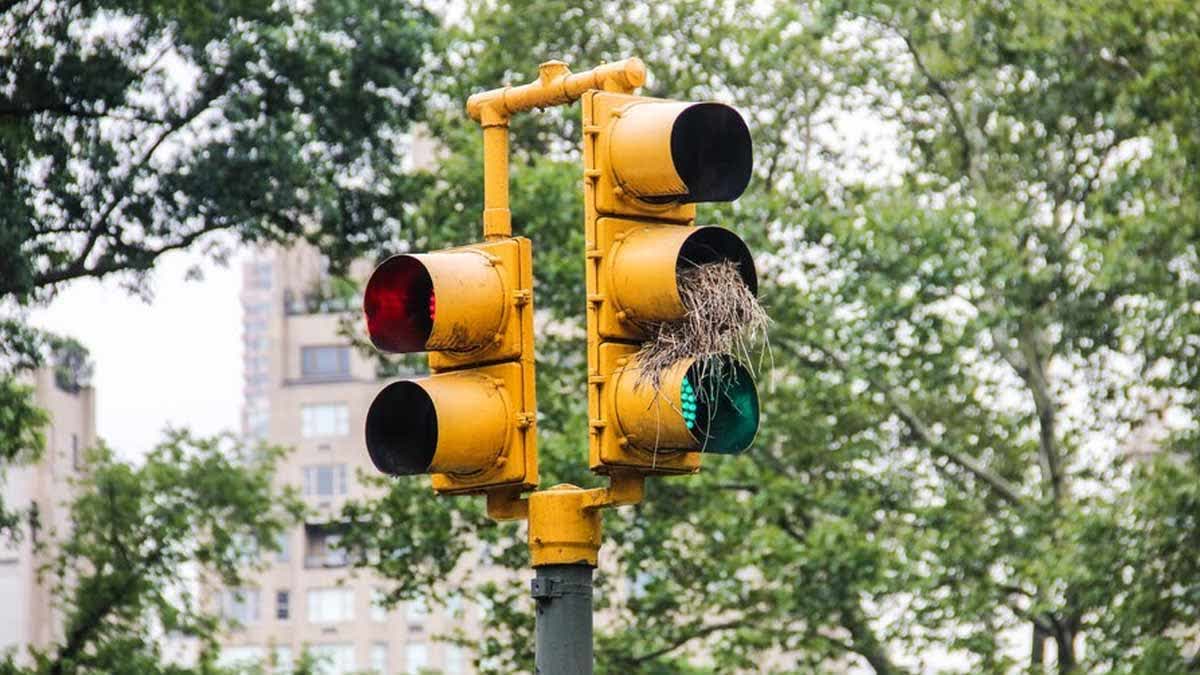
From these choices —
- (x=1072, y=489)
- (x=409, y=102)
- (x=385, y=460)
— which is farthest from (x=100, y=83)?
(x=385, y=460)

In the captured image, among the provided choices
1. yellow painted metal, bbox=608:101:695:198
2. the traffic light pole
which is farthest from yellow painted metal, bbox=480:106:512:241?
the traffic light pole

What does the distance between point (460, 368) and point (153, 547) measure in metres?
21.5

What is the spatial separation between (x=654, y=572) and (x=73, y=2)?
30.8 ft

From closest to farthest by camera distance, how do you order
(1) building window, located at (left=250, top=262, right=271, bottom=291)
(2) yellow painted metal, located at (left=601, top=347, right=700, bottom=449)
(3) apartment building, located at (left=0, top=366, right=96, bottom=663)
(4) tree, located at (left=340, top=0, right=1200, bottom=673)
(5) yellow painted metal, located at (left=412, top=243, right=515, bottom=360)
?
(2) yellow painted metal, located at (left=601, top=347, right=700, bottom=449), (5) yellow painted metal, located at (left=412, top=243, right=515, bottom=360), (4) tree, located at (left=340, top=0, right=1200, bottom=673), (3) apartment building, located at (left=0, top=366, right=96, bottom=663), (1) building window, located at (left=250, top=262, right=271, bottom=291)

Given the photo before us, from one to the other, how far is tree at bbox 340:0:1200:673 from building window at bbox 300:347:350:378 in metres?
88.8

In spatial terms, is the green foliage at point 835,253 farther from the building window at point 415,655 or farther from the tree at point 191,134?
the building window at point 415,655

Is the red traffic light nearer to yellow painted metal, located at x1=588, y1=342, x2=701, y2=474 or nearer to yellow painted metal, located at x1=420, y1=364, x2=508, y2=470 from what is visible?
yellow painted metal, located at x1=420, y1=364, x2=508, y2=470

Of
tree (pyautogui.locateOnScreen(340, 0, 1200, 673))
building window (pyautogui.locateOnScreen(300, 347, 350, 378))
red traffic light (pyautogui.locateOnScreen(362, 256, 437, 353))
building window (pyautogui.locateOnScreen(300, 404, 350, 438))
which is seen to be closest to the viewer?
red traffic light (pyautogui.locateOnScreen(362, 256, 437, 353))

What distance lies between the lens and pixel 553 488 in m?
6.71

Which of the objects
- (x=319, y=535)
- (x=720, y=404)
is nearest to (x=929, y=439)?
(x=720, y=404)

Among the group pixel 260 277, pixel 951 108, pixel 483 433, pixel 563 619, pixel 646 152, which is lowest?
pixel 563 619

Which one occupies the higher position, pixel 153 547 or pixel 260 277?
pixel 260 277

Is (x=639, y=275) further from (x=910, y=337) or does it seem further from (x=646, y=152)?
(x=910, y=337)

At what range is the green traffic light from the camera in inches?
250
